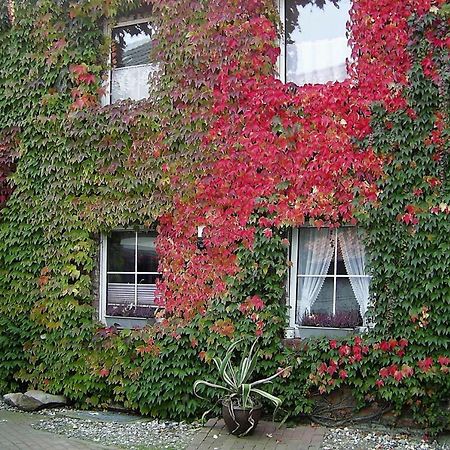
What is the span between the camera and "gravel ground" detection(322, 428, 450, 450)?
22.0 ft

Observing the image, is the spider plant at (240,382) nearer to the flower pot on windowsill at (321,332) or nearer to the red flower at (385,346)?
the flower pot on windowsill at (321,332)

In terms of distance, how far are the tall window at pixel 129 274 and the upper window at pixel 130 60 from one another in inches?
83.2

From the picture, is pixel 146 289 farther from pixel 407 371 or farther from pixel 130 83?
pixel 407 371

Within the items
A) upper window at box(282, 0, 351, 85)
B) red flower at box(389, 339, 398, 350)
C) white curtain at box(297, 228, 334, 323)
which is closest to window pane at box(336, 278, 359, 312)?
white curtain at box(297, 228, 334, 323)

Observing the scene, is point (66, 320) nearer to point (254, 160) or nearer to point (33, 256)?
point (33, 256)

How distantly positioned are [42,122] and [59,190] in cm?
106

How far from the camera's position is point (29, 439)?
Result: 7.02 meters

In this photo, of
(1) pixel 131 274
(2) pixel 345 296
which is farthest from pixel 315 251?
(1) pixel 131 274

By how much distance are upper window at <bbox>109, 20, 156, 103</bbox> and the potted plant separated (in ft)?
13.4

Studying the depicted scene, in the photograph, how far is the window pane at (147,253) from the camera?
859 centimetres

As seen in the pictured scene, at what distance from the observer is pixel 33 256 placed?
898cm

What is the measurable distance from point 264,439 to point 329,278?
2154 millimetres

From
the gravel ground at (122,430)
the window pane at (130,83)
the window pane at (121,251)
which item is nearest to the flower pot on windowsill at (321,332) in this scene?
the gravel ground at (122,430)

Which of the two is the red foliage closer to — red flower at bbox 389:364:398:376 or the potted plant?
red flower at bbox 389:364:398:376
